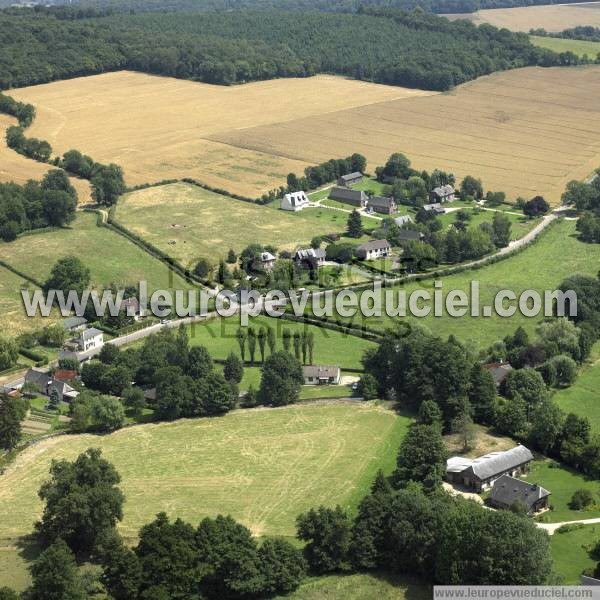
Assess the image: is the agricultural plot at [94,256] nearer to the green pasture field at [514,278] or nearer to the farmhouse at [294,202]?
the farmhouse at [294,202]

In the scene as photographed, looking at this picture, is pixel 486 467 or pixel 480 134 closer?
pixel 486 467

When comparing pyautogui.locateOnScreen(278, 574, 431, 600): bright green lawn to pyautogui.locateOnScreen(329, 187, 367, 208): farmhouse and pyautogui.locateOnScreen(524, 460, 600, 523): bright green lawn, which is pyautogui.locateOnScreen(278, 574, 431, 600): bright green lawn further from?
pyautogui.locateOnScreen(329, 187, 367, 208): farmhouse

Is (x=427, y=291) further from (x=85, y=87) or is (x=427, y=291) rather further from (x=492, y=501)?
(x=85, y=87)

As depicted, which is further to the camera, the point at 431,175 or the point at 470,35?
the point at 470,35

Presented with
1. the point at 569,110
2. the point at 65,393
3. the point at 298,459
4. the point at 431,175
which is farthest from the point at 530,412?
the point at 569,110

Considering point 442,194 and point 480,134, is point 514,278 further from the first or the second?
point 480,134

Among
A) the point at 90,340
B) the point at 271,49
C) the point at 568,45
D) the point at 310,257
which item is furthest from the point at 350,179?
the point at 568,45

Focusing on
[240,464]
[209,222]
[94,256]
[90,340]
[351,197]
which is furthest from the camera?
[351,197]
